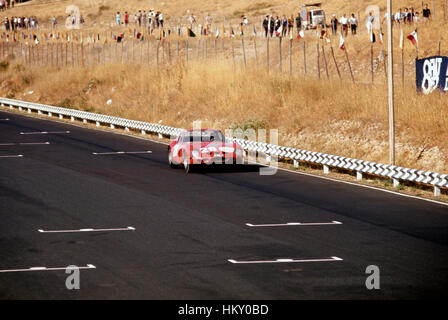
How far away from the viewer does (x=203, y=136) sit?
2750cm

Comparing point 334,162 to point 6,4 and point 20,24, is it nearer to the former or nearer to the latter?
point 20,24

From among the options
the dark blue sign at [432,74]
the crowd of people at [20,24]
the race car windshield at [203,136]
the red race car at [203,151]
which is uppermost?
the crowd of people at [20,24]

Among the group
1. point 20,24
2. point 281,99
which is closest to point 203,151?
point 281,99

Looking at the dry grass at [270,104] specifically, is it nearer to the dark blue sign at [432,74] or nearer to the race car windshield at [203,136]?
the dark blue sign at [432,74]

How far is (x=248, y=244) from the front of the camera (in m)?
15.3

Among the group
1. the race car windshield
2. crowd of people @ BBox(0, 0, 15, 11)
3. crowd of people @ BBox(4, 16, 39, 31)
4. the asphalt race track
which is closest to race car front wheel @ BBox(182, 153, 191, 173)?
the race car windshield

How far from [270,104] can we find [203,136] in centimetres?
1471

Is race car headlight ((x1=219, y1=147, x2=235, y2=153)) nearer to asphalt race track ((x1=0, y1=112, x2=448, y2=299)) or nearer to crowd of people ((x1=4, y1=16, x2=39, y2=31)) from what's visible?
asphalt race track ((x1=0, y1=112, x2=448, y2=299))

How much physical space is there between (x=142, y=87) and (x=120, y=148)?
19.3m

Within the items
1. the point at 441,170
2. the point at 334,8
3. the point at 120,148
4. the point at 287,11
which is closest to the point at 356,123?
the point at 441,170

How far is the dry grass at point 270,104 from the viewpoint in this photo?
102ft

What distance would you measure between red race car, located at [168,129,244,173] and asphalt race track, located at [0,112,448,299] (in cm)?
56

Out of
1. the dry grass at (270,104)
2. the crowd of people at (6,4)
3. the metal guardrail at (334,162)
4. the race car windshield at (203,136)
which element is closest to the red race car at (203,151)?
the race car windshield at (203,136)

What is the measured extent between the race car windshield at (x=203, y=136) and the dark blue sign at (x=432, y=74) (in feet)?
33.8
